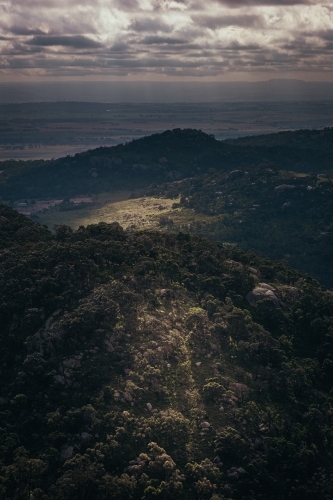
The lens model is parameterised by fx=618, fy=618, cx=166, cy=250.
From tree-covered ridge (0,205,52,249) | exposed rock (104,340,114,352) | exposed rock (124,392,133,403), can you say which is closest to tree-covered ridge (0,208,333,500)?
exposed rock (104,340,114,352)

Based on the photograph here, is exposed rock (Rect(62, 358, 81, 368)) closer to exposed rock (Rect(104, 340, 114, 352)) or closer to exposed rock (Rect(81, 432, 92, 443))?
exposed rock (Rect(104, 340, 114, 352))

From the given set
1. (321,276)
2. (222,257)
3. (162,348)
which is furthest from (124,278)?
(321,276)

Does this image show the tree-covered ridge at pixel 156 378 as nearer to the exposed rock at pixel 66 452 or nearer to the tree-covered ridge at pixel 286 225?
the exposed rock at pixel 66 452

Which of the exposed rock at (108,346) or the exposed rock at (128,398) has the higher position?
the exposed rock at (108,346)

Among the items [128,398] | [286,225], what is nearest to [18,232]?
[128,398]

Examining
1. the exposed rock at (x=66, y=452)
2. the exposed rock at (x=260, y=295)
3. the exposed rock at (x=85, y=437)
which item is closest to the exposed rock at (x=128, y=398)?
the exposed rock at (x=85, y=437)

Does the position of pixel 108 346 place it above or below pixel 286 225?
above

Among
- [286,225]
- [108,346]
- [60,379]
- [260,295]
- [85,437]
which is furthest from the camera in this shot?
[286,225]

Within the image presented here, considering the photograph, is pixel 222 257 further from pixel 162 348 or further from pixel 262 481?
pixel 262 481

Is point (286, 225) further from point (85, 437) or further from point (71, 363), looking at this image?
point (85, 437)
